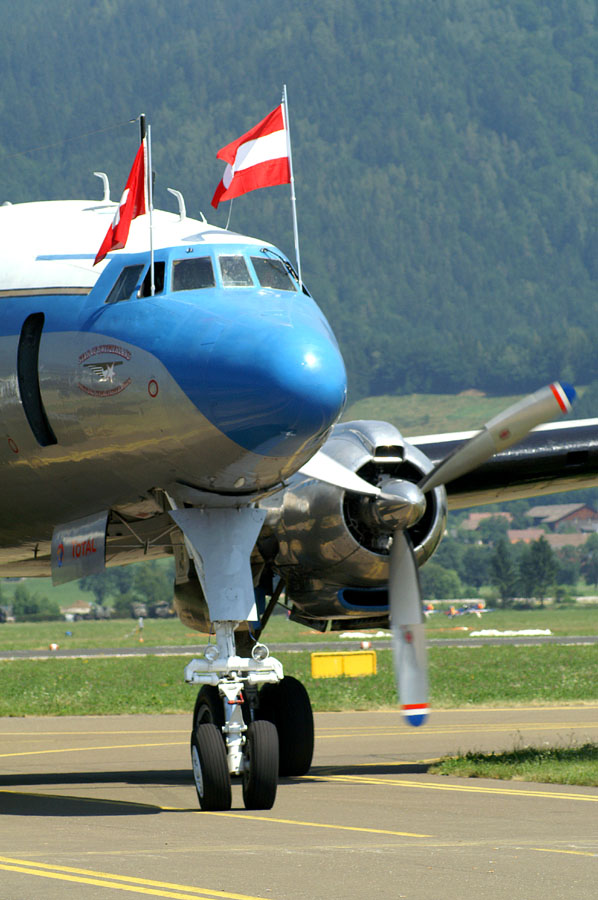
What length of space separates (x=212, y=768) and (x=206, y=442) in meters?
2.87

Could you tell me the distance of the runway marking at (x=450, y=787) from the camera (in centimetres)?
1435

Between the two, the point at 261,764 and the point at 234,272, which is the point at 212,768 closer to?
the point at 261,764

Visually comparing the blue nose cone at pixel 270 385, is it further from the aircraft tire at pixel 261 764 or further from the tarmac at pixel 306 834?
the tarmac at pixel 306 834

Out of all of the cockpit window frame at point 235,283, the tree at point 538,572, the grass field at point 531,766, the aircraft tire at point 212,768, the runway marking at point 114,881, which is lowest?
the runway marking at point 114,881

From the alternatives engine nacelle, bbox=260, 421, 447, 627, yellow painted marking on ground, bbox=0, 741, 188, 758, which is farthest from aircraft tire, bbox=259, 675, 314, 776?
yellow painted marking on ground, bbox=0, 741, 188, 758

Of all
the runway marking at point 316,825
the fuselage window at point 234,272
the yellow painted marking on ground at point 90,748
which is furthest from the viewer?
the yellow painted marking on ground at point 90,748

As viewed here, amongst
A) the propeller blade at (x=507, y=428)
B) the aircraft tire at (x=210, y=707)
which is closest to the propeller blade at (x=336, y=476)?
the propeller blade at (x=507, y=428)

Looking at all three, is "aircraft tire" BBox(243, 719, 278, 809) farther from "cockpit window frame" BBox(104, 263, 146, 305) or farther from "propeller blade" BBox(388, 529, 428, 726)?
"cockpit window frame" BBox(104, 263, 146, 305)

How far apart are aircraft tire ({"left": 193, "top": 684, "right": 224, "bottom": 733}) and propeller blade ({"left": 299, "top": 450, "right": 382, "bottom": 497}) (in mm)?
2852

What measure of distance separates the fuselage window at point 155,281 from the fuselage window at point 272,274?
32.8 inches

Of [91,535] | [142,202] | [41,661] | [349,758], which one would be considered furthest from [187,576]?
[41,661]

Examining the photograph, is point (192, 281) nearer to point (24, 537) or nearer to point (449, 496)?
point (24, 537)

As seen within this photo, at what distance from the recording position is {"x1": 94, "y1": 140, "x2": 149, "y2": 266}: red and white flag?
42.7ft

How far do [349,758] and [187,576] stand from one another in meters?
5.92
